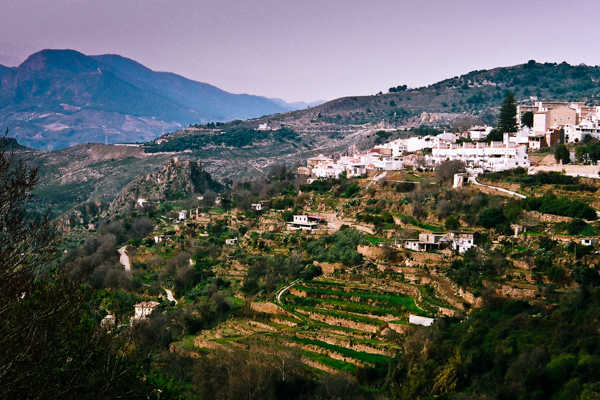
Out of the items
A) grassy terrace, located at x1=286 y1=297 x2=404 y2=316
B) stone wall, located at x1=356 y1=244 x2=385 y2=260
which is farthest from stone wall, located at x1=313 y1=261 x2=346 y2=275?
grassy terrace, located at x1=286 y1=297 x2=404 y2=316

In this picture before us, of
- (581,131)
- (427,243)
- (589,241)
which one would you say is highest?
(581,131)

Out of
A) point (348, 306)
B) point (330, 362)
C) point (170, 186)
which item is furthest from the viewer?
point (170, 186)

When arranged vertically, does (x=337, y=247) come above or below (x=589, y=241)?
below

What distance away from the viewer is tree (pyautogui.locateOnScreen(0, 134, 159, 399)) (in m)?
8.46

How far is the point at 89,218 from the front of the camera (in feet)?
193

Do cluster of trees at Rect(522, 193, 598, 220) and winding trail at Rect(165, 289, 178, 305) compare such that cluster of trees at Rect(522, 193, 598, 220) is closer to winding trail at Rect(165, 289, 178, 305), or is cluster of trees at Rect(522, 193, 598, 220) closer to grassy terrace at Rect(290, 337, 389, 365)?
grassy terrace at Rect(290, 337, 389, 365)

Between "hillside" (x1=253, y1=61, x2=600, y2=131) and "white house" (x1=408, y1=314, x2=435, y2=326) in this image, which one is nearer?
"white house" (x1=408, y1=314, x2=435, y2=326)

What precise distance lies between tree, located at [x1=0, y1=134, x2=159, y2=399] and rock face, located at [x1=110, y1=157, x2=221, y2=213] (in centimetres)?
4931

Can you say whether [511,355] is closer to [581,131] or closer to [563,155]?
[563,155]

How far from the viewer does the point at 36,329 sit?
340 inches

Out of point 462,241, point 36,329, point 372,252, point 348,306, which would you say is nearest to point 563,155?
point 462,241

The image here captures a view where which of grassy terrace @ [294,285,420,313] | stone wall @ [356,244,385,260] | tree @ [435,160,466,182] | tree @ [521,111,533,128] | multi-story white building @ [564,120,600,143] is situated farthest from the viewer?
tree @ [521,111,533,128]

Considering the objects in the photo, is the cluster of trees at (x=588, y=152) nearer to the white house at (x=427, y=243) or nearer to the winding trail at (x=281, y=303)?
the white house at (x=427, y=243)

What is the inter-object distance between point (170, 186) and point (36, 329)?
173 feet
